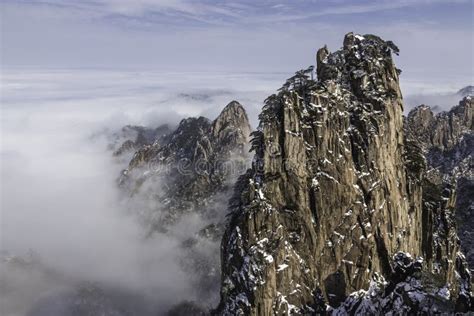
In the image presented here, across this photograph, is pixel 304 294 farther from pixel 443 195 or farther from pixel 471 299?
pixel 443 195

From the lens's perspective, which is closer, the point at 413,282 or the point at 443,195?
the point at 413,282

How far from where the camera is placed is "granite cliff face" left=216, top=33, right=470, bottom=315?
96750 millimetres

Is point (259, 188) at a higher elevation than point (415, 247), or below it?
Answer: higher

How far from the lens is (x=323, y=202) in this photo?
100875mm

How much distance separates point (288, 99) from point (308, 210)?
25.2 meters

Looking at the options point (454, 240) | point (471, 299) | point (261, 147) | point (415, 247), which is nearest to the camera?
point (471, 299)

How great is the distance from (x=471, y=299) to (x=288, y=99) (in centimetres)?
5265

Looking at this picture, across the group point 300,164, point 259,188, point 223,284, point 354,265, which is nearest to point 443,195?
point 354,265

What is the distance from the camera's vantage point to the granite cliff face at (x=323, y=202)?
9675 centimetres

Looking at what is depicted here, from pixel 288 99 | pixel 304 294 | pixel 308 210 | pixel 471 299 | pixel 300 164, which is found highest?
pixel 288 99

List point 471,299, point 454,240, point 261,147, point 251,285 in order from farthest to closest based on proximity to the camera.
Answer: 1. point 454,240
2. point 261,147
3. point 251,285
4. point 471,299

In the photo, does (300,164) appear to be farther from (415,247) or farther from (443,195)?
(443,195)

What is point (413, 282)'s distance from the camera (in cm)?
7831

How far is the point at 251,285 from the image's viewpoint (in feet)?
312
